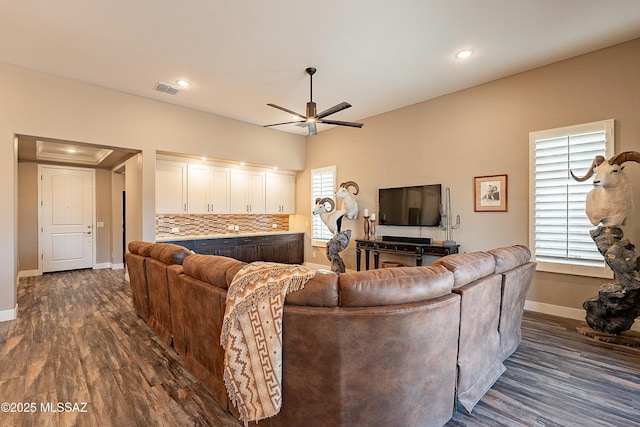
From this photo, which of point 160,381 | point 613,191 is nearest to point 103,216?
point 160,381

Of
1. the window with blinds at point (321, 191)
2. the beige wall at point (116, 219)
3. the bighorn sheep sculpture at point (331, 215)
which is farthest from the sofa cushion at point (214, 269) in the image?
the beige wall at point (116, 219)

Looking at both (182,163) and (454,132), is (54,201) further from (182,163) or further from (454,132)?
(454,132)

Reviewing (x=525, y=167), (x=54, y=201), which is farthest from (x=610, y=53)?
(x=54, y=201)

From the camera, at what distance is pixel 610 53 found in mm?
3432

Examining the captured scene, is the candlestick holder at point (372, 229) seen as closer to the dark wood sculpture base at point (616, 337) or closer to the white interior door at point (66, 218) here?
the dark wood sculpture base at point (616, 337)

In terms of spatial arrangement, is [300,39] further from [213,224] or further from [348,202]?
[213,224]

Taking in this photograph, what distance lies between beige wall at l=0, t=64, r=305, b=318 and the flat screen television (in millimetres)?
2843

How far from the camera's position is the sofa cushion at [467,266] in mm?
1934

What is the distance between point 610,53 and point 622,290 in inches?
107

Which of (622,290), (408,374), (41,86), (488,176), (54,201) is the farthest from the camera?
(54,201)

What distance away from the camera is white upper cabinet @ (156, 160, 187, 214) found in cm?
537

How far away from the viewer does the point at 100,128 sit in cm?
441

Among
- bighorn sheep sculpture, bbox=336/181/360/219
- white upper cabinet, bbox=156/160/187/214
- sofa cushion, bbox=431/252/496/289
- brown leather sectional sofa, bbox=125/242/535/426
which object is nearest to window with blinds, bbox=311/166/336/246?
bighorn sheep sculpture, bbox=336/181/360/219

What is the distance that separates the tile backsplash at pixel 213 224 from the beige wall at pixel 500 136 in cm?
240
